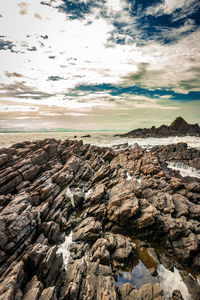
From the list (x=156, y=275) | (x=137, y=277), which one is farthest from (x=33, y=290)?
(x=156, y=275)

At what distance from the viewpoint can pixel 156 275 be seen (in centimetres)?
1298

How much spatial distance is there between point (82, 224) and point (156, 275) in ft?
30.1

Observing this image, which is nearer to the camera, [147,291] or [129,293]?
[129,293]

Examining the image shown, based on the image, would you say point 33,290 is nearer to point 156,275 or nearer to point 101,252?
point 101,252

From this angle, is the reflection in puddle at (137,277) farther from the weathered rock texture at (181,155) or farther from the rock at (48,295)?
the weathered rock texture at (181,155)

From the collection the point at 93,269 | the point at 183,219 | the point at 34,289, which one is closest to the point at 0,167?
the point at 34,289

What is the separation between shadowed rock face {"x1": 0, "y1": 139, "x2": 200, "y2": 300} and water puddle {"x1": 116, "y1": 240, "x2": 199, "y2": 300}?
603mm

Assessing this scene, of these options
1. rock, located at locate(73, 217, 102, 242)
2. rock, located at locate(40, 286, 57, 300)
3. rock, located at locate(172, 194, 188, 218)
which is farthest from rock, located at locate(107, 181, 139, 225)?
rock, located at locate(40, 286, 57, 300)

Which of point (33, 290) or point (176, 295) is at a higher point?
point (33, 290)

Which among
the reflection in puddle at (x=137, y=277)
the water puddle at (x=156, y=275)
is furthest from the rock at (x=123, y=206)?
the reflection in puddle at (x=137, y=277)

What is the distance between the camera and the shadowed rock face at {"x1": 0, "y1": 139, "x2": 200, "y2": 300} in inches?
416

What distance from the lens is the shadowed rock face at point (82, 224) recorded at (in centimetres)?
1056

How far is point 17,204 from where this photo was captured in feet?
51.3

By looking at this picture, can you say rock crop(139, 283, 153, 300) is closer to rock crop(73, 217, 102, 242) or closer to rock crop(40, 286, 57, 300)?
rock crop(73, 217, 102, 242)
